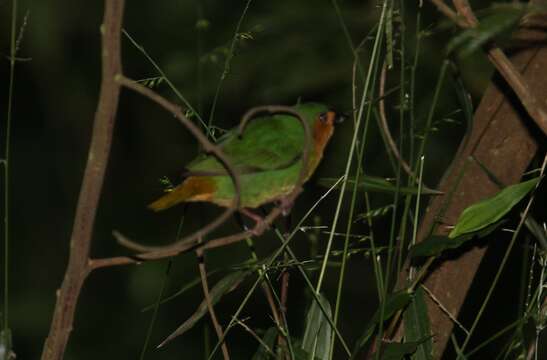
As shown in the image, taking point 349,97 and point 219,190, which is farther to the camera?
point 349,97

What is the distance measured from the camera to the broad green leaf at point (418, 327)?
1322 millimetres

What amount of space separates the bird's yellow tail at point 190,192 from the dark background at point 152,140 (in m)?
0.42

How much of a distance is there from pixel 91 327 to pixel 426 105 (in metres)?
1.69

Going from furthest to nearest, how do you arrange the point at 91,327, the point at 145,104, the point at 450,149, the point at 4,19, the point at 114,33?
1. the point at 145,104
2. the point at 91,327
3. the point at 4,19
4. the point at 450,149
5. the point at 114,33

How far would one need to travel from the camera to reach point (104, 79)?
91 centimetres

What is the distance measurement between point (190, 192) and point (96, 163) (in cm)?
41

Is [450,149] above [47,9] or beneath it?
beneath

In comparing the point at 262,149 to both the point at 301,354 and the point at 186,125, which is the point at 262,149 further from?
the point at 186,125

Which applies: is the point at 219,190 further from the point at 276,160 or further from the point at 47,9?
the point at 47,9

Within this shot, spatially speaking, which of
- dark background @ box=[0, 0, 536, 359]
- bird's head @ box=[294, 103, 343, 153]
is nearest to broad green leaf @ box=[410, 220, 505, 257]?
bird's head @ box=[294, 103, 343, 153]

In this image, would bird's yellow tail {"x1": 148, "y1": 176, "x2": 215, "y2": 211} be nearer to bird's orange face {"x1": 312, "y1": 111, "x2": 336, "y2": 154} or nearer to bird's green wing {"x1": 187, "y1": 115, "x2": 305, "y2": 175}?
bird's green wing {"x1": 187, "y1": 115, "x2": 305, "y2": 175}

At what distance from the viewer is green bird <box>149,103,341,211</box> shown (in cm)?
128

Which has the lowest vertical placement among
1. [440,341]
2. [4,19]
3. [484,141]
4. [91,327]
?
[91,327]

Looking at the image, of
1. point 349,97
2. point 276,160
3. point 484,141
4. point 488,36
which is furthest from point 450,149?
point 488,36
